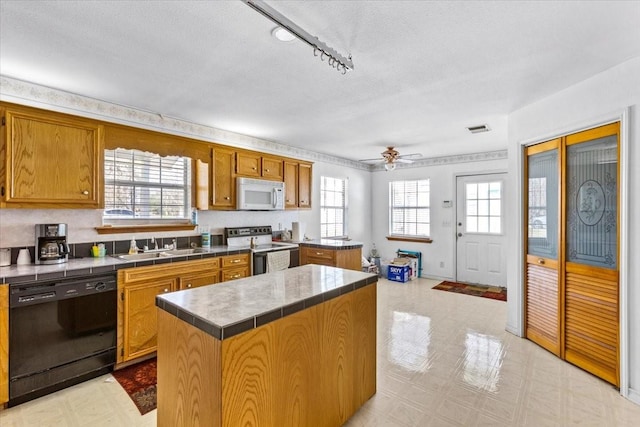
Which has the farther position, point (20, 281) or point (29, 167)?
point (29, 167)

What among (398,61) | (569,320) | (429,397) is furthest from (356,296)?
(569,320)

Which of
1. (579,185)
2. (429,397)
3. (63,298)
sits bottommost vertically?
(429,397)

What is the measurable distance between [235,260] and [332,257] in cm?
138

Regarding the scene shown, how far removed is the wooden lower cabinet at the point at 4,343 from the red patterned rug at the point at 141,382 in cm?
67

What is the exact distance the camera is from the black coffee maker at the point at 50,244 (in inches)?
104

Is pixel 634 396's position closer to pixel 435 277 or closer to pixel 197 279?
pixel 197 279

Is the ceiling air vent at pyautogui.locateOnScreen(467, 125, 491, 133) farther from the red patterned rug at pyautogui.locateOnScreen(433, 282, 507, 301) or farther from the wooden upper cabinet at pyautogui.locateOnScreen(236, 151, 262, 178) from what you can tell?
the wooden upper cabinet at pyautogui.locateOnScreen(236, 151, 262, 178)

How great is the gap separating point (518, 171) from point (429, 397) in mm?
2512

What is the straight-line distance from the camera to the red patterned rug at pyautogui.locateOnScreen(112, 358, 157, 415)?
2.27 metres

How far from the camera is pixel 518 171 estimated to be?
341 centimetres

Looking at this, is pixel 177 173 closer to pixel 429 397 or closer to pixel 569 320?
pixel 429 397

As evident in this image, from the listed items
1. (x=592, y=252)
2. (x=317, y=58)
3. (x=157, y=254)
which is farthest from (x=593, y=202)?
(x=157, y=254)

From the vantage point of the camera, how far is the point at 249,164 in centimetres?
430

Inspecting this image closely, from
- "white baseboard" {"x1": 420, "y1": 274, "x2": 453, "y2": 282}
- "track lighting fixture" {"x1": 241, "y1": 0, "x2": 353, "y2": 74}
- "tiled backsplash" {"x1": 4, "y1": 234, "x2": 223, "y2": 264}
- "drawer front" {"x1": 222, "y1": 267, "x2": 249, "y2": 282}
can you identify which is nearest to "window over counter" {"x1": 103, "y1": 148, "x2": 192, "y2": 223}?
"tiled backsplash" {"x1": 4, "y1": 234, "x2": 223, "y2": 264}
